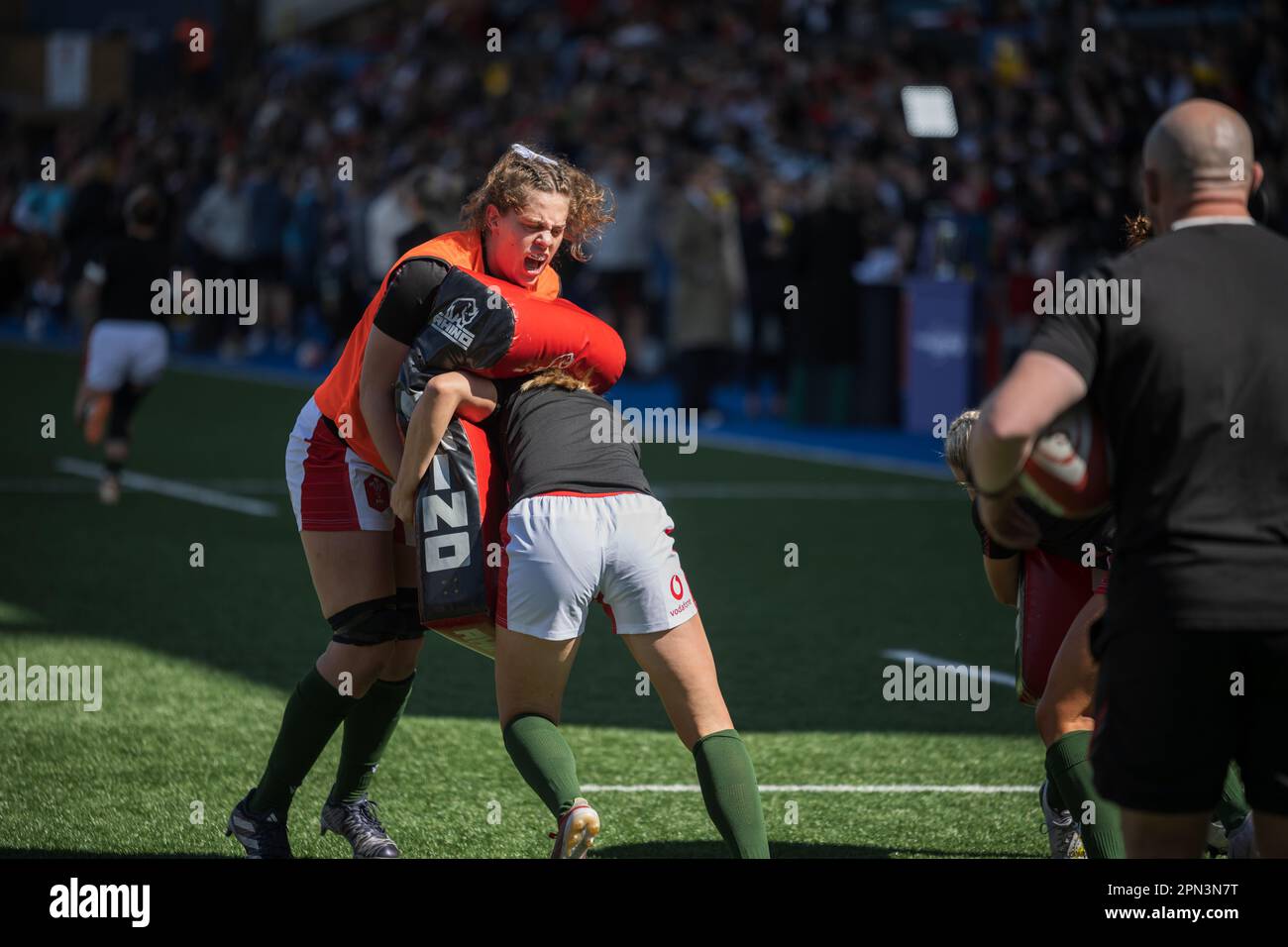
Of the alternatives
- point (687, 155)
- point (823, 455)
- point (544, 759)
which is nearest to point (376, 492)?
point (544, 759)

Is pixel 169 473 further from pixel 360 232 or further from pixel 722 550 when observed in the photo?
pixel 360 232

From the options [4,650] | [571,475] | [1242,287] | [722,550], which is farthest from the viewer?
[722,550]

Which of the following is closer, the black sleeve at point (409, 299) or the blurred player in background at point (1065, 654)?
the black sleeve at point (409, 299)

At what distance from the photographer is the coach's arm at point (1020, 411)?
3.30m

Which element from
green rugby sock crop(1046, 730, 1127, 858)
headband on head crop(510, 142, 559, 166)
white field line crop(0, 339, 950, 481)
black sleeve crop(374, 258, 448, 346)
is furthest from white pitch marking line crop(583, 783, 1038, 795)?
white field line crop(0, 339, 950, 481)

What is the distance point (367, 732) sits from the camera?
5355 mm

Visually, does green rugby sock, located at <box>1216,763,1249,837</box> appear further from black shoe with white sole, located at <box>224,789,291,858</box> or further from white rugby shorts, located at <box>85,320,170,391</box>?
white rugby shorts, located at <box>85,320,170,391</box>

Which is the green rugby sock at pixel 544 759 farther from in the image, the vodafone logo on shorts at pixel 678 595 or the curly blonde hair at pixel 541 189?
the curly blonde hair at pixel 541 189

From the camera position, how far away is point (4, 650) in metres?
8.27

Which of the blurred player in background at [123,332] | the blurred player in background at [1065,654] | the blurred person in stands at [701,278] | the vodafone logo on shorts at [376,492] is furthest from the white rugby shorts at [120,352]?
the blurred player in background at [1065,654]

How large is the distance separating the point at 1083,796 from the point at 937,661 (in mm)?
3599

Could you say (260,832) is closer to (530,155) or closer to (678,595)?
(678,595)
